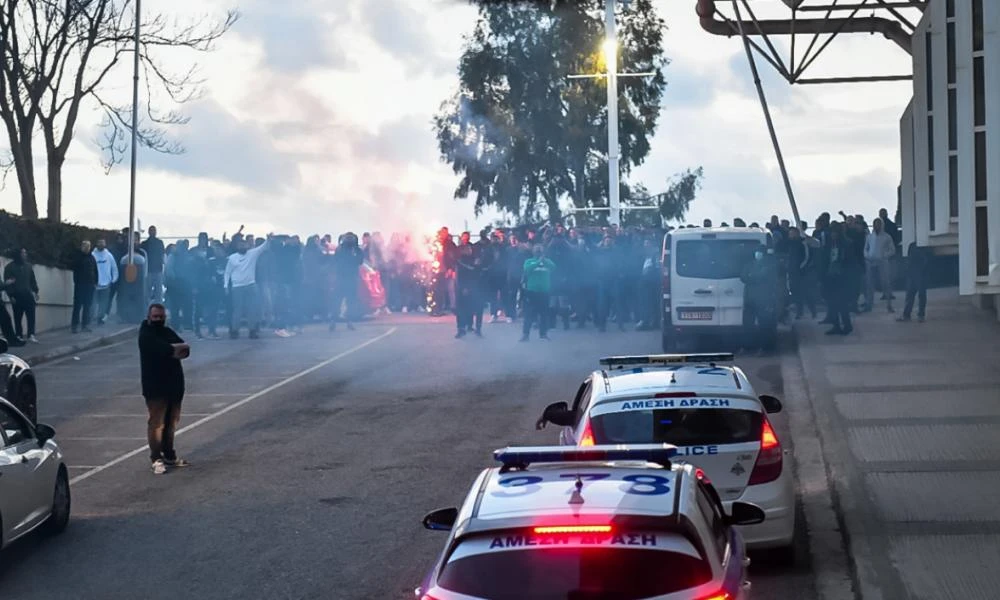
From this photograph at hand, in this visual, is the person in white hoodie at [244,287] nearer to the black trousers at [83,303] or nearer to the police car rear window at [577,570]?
the black trousers at [83,303]

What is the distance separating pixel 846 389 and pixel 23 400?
9.66 m

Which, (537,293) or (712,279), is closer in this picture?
(712,279)

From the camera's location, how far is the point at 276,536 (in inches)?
467

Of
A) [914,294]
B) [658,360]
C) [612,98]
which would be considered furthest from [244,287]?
[612,98]

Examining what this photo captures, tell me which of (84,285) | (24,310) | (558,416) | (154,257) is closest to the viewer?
(558,416)

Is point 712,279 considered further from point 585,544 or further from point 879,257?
point 585,544

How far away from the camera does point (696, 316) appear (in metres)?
22.8

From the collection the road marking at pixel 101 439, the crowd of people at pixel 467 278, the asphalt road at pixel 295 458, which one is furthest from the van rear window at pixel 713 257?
the road marking at pixel 101 439

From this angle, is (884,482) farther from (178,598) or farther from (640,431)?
(178,598)

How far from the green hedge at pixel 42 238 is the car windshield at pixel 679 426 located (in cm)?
2137

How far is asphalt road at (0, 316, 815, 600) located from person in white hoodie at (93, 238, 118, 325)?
10.1 feet

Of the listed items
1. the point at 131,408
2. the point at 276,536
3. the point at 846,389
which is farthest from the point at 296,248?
the point at 276,536

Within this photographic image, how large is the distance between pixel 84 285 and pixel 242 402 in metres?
10.2

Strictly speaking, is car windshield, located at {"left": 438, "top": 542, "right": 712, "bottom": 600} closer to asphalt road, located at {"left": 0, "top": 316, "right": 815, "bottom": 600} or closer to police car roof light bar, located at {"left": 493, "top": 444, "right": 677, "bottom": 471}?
police car roof light bar, located at {"left": 493, "top": 444, "right": 677, "bottom": 471}
